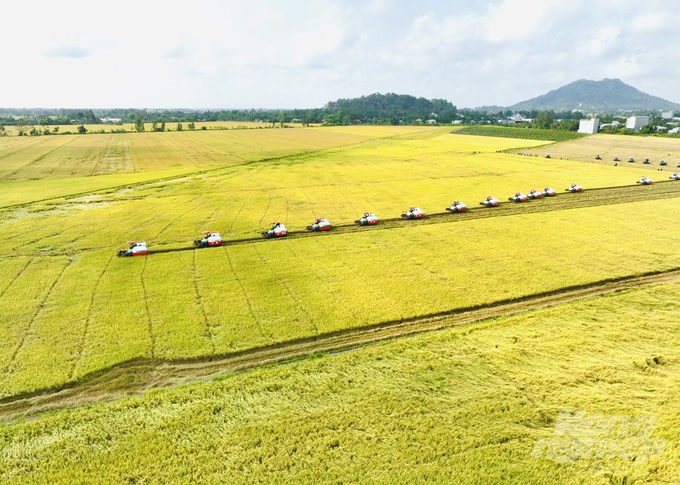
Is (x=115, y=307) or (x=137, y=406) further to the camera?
(x=115, y=307)

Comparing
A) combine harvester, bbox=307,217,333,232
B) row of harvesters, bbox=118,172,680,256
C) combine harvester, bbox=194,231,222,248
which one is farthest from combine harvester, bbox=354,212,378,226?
combine harvester, bbox=194,231,222,248

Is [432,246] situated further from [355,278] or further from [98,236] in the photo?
[98,236]

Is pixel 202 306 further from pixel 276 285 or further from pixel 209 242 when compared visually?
pixel 209 242

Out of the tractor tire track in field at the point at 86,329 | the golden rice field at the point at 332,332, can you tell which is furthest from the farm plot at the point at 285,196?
the tractor tire track in field at the point at 86,329

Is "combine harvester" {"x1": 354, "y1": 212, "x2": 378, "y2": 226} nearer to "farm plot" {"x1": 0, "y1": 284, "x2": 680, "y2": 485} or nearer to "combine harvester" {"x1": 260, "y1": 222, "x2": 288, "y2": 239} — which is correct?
"combine harvester" {"x1": 260, "y1": 222, "x2": 288, "y2": 239}

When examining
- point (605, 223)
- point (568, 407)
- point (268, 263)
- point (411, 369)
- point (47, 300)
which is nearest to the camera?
point (568, 407)

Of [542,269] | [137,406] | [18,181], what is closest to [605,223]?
[542,269]
